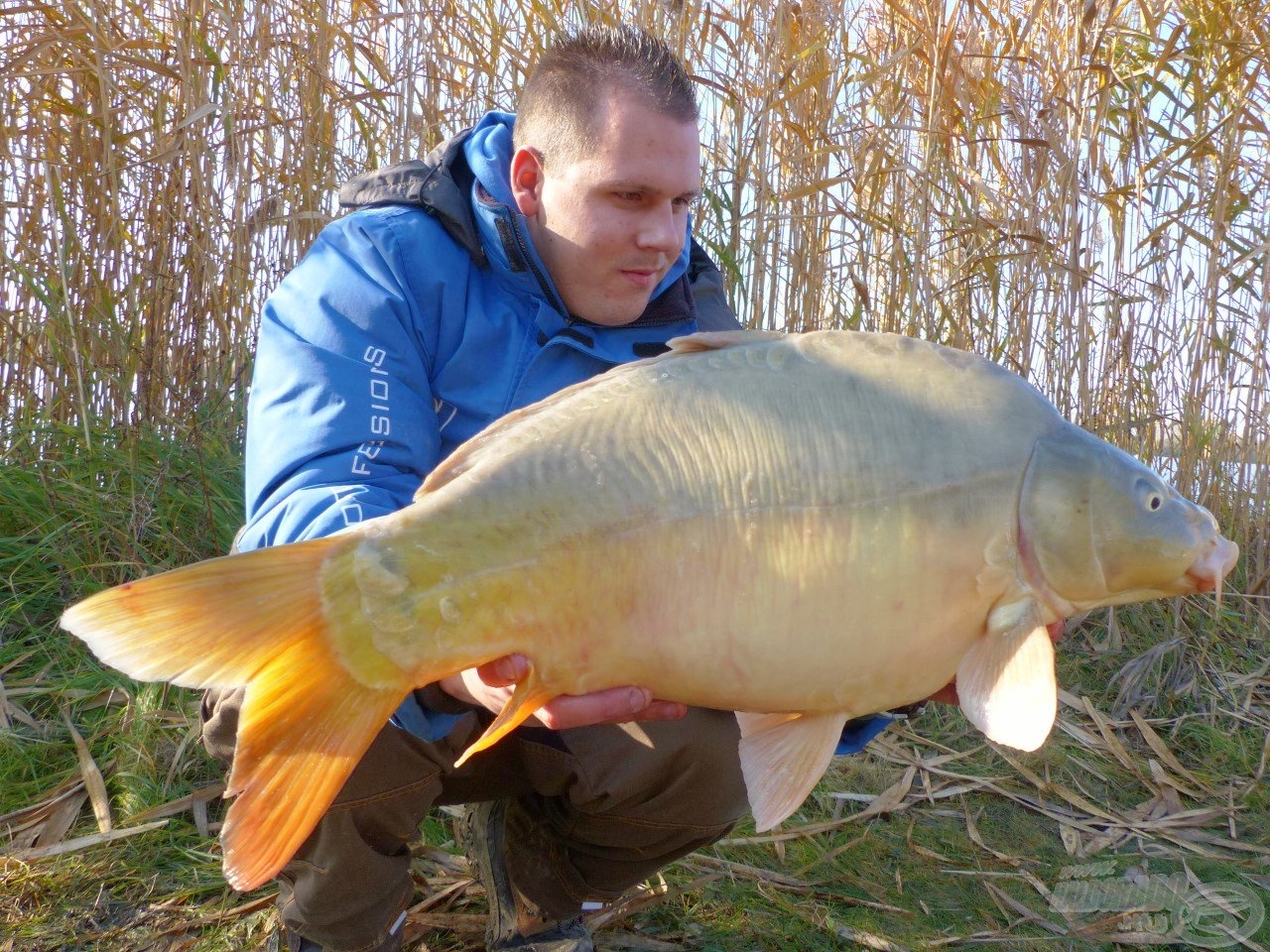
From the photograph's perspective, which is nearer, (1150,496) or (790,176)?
(1150,496)

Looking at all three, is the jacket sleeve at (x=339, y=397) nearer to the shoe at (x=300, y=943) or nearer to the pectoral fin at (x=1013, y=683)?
the shoe at (x=300, y=943)

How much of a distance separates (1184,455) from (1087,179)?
78 centimetres

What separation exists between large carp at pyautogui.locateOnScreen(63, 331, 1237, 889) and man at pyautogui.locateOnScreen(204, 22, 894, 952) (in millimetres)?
348

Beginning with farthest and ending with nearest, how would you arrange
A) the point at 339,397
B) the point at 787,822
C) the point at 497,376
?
the point at 787,822, the point at 497,376, the point at 339,397

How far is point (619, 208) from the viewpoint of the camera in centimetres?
176

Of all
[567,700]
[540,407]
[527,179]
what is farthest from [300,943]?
[527,179]

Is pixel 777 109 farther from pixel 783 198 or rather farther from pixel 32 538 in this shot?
pixel 32 538

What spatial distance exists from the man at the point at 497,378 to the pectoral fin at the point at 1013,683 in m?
0.46

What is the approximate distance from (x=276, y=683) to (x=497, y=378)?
0.78 m

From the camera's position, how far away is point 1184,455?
3.12 metres

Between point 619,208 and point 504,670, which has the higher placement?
point 619,208

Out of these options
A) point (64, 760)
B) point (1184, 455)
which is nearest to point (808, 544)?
point (64, 760)

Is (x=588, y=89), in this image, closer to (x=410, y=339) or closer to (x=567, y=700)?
(x=410, y=339)

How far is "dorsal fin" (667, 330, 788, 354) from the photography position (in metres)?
1.21
